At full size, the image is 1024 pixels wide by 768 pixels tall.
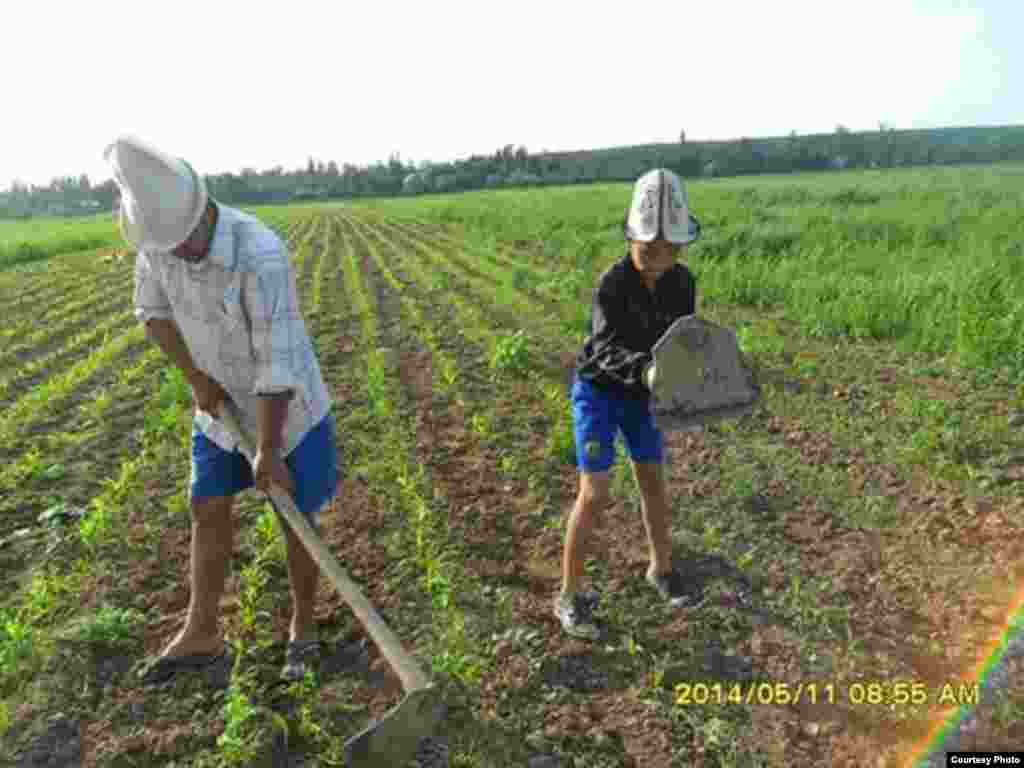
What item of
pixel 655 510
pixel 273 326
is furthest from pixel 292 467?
pixel 655 510

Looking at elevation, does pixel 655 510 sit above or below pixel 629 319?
below

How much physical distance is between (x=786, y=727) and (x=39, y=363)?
24.1 ft

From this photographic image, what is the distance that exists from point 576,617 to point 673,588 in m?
0.47

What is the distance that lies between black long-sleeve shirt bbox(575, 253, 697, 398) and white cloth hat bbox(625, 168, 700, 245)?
0.46ft

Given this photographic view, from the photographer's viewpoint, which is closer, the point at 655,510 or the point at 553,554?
the point at 655,510

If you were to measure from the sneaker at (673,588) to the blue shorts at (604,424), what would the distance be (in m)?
0.64

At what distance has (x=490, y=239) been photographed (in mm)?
17047

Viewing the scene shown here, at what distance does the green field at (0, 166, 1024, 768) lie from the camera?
7.56 feet

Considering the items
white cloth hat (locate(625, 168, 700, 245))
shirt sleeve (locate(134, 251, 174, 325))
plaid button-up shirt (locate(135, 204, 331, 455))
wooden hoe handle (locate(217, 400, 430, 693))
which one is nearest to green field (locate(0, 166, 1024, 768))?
wooden hoe handle (locate(217, 400, 430, 693))

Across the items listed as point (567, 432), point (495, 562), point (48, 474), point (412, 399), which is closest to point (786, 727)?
point (495, 562)

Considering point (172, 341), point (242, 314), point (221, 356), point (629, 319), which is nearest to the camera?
point (242, 314)

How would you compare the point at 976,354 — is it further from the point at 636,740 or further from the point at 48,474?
the point at 48,474

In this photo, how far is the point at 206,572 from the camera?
8.29 ft

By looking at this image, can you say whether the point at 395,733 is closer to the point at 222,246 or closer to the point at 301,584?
the point at 301,584
